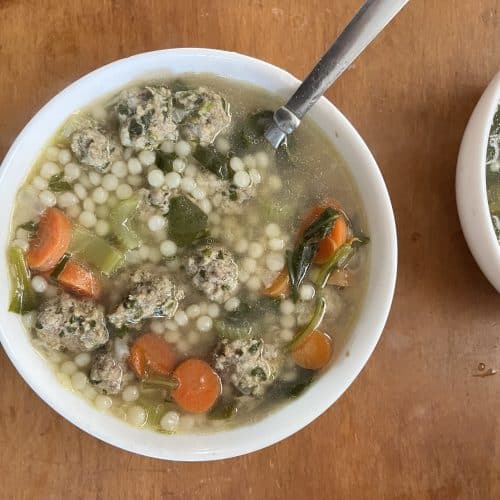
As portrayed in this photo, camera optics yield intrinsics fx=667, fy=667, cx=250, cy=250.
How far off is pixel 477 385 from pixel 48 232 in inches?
53.9

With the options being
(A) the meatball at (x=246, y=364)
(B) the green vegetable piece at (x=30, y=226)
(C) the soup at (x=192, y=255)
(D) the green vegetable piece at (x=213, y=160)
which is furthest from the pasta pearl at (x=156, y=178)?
(A) the meatball at (x=246, y=364)

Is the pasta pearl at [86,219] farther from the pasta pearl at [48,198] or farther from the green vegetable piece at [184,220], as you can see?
the green vegetable piece at [184,220]

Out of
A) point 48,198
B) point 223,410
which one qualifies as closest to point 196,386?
point 223,410

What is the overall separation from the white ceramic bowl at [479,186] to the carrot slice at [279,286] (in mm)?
569

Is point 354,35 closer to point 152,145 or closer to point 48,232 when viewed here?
point 152,145

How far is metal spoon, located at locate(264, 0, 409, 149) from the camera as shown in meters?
1.58

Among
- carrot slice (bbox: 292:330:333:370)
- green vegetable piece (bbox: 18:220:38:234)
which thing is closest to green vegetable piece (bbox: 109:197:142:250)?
green vegetable piece (bbox: 18:220:38:234)

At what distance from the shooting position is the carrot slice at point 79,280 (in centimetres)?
183

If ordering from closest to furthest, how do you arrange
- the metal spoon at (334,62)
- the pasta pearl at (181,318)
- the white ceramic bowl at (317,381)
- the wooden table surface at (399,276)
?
the metal spoon at (334,62), the white ceramic bowl at (317,381), the pasta pearl at (181,318), the wooden table surface at (399,276)

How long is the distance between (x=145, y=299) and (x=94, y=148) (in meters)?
0.44

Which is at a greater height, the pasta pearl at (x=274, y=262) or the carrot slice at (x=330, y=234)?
the carrot slice at (x=330, y=234)

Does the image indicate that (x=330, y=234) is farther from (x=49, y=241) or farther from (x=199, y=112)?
(x=49, y=241)

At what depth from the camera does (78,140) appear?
71.8 inches

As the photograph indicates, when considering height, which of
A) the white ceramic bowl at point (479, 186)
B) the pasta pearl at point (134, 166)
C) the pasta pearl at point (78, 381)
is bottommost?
the pasta pearl at point (78, 381)
